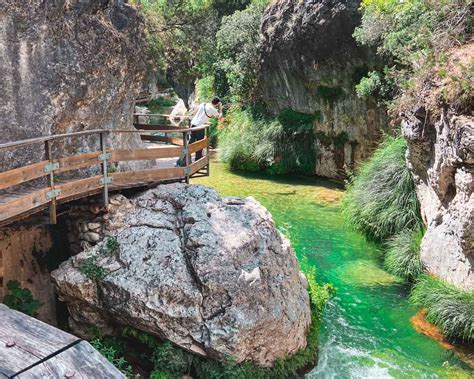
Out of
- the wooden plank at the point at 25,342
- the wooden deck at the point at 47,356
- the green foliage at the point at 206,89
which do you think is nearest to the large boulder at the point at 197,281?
the wooden plank at the point at 25,342

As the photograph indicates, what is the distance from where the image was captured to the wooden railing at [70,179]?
6.72 m

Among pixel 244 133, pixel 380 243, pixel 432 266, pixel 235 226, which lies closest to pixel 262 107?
pixel 244 133

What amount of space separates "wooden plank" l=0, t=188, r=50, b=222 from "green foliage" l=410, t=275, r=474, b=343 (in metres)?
7.12

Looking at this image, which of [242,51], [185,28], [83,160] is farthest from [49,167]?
[185,28]

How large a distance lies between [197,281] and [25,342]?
5339mm

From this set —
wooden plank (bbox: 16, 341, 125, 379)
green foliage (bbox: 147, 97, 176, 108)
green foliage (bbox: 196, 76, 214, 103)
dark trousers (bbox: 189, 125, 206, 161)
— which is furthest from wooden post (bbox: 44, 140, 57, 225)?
green foliage (bbox: 147, 97, 176, 108)

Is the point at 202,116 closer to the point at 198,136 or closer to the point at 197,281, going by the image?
the point at 198,136

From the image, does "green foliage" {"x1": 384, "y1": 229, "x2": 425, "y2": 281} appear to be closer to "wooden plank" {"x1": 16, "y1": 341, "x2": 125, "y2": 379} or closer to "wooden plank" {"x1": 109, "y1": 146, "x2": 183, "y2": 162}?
"wooden plank" {"x1": 109, "y1": 146, "x2": 183, "y2": 162}

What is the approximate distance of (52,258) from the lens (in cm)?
889

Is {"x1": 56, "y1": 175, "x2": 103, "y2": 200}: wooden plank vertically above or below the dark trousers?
below

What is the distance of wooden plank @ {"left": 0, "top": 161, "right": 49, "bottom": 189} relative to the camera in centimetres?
651

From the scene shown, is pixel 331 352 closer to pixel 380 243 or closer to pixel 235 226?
pixel 235 226

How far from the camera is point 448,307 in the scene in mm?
9117

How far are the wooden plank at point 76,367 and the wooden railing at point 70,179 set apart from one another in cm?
494
